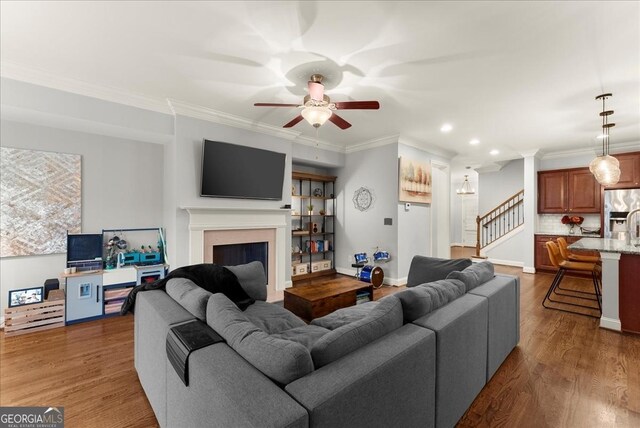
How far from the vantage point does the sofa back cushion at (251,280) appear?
8.79 ft

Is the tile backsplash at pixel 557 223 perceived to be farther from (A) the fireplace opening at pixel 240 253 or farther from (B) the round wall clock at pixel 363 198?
(A) the fireplace opening at pixel 240 253

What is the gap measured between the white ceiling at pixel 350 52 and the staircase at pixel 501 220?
12.0 feet

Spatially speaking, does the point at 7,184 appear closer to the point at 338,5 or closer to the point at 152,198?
the point at 152,198

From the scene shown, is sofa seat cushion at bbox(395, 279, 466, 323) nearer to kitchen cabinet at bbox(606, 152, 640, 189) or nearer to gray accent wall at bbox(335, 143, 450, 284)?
gray accent wall at bbox(335, 143, 450, 284)

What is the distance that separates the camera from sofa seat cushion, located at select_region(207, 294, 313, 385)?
3.29 feet

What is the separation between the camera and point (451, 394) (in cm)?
157

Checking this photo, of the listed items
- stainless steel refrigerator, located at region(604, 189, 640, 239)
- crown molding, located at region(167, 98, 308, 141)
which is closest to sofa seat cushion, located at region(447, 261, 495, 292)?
crown molding, located at region(167, 98, 308, 141)

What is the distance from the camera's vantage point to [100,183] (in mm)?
3695

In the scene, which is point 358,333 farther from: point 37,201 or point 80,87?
point 37,201

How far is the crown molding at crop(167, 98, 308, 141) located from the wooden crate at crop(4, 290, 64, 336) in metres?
2.57

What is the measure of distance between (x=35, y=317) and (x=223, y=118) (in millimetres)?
3094

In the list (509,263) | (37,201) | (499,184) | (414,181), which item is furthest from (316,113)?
(499,184)

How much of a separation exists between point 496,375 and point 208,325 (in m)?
2.21

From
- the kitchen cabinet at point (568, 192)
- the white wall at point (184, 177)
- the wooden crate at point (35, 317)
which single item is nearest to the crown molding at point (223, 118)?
the white wall at point (184, 177)
